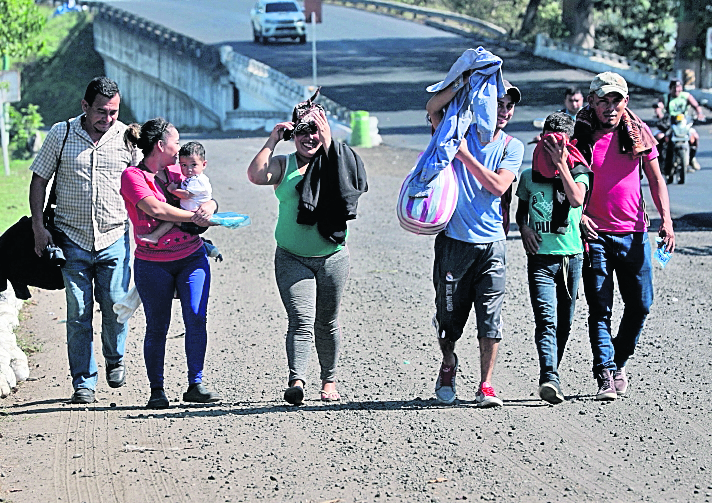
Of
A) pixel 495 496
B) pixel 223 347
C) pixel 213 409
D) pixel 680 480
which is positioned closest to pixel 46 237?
pixel 213 409

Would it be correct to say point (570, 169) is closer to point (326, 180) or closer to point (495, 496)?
point (326, 180)

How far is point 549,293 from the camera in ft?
22.4

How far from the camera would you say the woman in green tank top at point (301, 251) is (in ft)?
21.6

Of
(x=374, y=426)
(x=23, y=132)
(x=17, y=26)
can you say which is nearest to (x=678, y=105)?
(x=374, y=426)

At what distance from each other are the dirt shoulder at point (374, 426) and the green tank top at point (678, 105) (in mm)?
8763

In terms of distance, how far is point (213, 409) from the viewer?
7.02m

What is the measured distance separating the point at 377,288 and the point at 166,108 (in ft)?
152

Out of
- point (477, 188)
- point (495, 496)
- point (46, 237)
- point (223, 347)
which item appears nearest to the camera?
point (495, 496)

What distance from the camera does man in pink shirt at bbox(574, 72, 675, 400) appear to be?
22.2ft

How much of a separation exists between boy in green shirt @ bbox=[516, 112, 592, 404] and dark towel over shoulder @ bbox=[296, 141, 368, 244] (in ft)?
3.57

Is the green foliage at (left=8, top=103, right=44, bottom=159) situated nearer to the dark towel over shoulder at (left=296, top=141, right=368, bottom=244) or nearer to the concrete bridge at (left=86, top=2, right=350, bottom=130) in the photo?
the concrete bridge at (left=86, top=2, right=350, bottom=130)

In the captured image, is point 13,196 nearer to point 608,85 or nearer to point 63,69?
point 608,85

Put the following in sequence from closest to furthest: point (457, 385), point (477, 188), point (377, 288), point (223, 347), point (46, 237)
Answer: point (477, 188), point (46, 237), point (457, 385), point (223, 347), point (377, 288)

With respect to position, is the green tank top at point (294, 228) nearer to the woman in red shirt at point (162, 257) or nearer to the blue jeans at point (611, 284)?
the woman in red shirt at point (162, 257)
